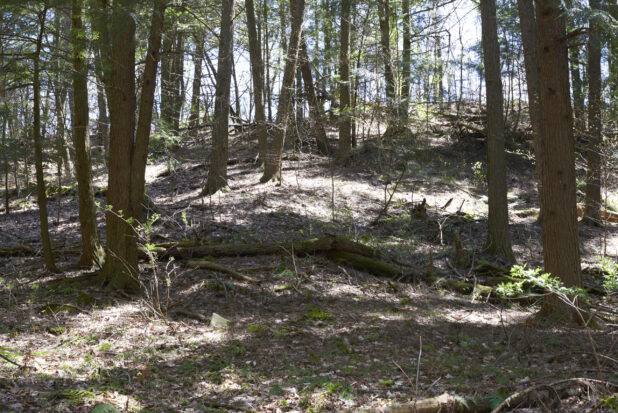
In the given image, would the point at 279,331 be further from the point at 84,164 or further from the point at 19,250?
the point at 19,250

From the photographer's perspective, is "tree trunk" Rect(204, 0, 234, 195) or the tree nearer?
the tree

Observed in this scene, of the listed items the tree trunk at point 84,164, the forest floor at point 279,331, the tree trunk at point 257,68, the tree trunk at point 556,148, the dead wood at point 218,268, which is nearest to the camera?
the forest floor at point 279,331

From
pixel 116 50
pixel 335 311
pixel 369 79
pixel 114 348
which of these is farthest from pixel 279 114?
pixel 114 348

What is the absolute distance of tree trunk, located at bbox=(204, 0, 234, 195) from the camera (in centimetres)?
1380

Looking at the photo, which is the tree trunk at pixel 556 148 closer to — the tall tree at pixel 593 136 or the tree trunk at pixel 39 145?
the tall tree at pixel 593 136

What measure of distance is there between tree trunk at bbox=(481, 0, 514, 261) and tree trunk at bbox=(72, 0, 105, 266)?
8.34 meters

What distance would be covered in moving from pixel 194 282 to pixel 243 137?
14.0 metres

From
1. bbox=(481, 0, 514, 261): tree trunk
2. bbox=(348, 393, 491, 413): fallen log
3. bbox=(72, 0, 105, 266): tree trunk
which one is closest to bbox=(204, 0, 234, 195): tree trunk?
bbox=(72, 0, 105, 266): tree trunk

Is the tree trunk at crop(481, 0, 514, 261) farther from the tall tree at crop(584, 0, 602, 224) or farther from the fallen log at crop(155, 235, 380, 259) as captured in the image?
the fallen log at crop(155, 235, 380, 259)

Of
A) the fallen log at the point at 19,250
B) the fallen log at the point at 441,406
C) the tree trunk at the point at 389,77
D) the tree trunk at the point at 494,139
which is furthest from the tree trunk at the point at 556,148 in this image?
the fallen log at the point at 19,250

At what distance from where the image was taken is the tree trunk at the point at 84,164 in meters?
7.86

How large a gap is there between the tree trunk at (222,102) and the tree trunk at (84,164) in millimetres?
5219

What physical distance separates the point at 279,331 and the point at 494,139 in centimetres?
724

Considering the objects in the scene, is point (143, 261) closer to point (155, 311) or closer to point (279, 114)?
point (155, 311)
